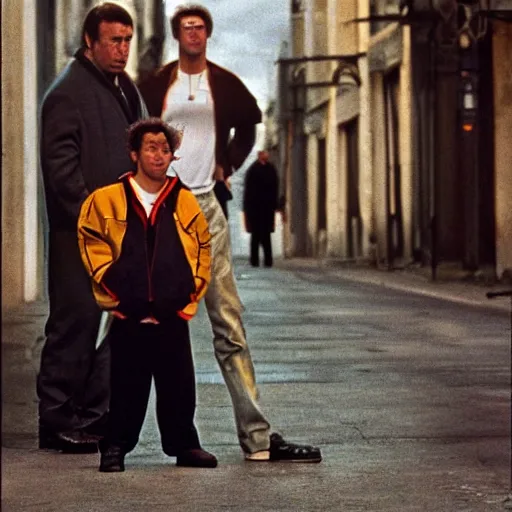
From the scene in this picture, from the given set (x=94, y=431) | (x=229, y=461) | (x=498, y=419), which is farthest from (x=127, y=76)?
(x=498, y=419)

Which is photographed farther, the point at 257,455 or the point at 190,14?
the point at 257,455

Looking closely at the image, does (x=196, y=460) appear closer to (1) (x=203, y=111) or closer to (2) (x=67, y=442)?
(2) (x=67, y=442)

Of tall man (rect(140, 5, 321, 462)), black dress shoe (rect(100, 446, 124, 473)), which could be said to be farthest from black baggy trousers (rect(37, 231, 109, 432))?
tall man (rect(140, 5, 321, 462))

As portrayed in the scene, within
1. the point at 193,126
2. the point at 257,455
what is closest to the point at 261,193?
the point at 193,126

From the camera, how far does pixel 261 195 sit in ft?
10.6

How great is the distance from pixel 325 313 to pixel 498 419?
14.4 ft

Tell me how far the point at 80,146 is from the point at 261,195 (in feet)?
1.24

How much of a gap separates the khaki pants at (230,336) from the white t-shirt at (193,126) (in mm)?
49

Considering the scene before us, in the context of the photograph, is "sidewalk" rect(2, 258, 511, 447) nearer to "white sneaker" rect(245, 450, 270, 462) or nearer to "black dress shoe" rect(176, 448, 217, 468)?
"black dress shoe" rect(176, 448, 217, 468)

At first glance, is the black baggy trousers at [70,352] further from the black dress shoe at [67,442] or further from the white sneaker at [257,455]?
the white sneaker at [257,455]

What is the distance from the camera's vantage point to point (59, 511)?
3691 mm

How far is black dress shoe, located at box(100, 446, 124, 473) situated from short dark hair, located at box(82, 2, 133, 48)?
117cm

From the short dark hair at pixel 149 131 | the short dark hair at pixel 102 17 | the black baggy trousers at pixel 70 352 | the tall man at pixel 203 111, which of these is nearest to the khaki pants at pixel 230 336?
the tall man at pixel 203 111

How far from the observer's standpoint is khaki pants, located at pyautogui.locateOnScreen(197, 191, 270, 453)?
3.48 m
